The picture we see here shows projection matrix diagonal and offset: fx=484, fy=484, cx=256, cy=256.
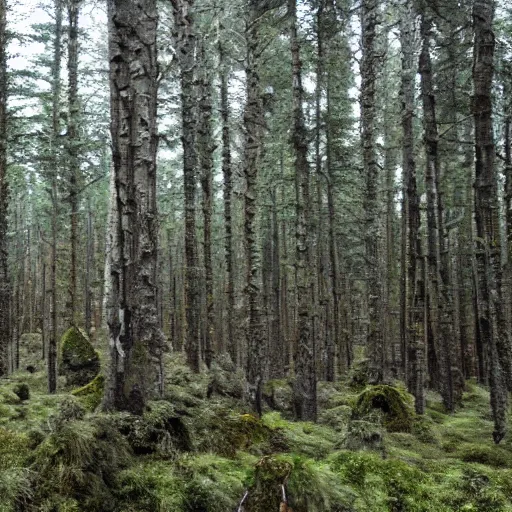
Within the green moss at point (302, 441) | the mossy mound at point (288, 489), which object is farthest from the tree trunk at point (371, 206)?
the mossy mound at point (288, 489)

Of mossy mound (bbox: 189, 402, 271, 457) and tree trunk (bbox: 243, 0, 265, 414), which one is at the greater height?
Result: tree trunk (bbox: 243, 0, 265, 414)

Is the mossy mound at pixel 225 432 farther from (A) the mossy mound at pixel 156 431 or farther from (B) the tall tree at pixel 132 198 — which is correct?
(B) the tall tree at pixel 132 198

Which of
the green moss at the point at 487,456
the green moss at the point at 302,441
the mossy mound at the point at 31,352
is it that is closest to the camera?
the green moss at the point at 302,441

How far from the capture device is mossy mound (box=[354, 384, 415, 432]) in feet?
31.6

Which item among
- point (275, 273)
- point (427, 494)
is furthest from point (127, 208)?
point (275, 273)

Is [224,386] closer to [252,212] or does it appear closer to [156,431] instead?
[252,212]

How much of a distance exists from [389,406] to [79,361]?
1030cm

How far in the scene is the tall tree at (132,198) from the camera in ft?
16.6

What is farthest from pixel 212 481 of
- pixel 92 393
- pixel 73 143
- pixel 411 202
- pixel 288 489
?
pixel 73 143

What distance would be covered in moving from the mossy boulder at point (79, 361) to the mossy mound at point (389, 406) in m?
9.40

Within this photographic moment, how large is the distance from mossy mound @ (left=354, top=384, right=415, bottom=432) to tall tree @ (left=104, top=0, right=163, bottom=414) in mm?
5705

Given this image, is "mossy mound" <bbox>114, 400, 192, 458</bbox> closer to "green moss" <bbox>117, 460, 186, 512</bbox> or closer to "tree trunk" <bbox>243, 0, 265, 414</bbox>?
"green moss" <bbox>117, 460, 186, 512</bbox>

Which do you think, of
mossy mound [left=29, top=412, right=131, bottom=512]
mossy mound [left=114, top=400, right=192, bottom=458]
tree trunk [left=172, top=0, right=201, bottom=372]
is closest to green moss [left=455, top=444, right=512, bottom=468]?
mossy mound [left=114, top=400, right=192, bottom=458]

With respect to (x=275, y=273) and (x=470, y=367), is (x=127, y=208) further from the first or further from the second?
(x=470, y=367)
